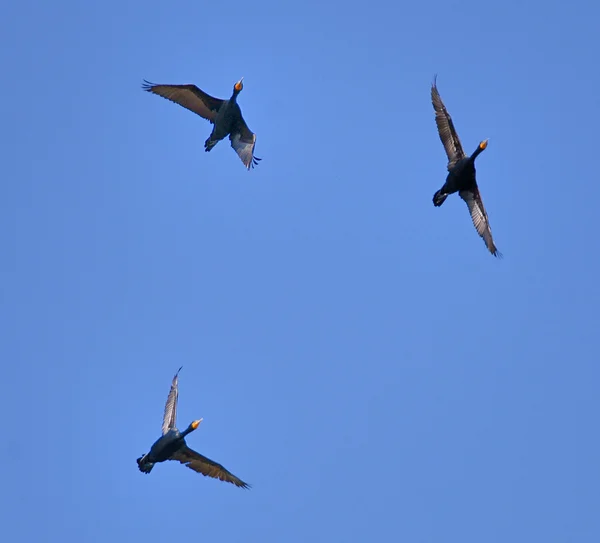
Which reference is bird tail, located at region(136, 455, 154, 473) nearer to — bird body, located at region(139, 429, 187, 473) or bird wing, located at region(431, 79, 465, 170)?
bird body, located at region(139, 429, 187, 473)

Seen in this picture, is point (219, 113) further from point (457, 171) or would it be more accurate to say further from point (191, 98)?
point (457, 171)

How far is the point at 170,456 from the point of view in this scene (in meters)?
34.8

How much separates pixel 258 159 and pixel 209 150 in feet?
5.76

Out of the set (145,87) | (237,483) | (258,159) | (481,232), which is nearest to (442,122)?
(481,232)

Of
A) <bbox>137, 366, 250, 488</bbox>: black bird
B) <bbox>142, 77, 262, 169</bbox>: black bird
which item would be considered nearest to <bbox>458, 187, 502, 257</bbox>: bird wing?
<bbox>142, 77, 262, 169</bbox>: black bird

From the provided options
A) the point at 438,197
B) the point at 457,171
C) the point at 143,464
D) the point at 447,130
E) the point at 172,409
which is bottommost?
the point at 143,464

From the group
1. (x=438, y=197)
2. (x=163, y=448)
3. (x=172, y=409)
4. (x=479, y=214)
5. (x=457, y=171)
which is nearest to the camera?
(x=163, y=448)

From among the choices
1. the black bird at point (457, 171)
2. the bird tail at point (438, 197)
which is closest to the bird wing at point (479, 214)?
the black bird at point (457, 171)

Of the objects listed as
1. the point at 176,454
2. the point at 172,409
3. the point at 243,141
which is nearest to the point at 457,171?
the point at 243,141

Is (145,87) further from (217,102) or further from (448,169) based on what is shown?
(448,169)

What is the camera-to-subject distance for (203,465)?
3491cm

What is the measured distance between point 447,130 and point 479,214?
10.9 feet

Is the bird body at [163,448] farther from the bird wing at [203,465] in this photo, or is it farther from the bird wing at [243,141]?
the bird wing at [243,141]

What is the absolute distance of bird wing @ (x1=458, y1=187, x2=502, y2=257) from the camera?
37.6 m
